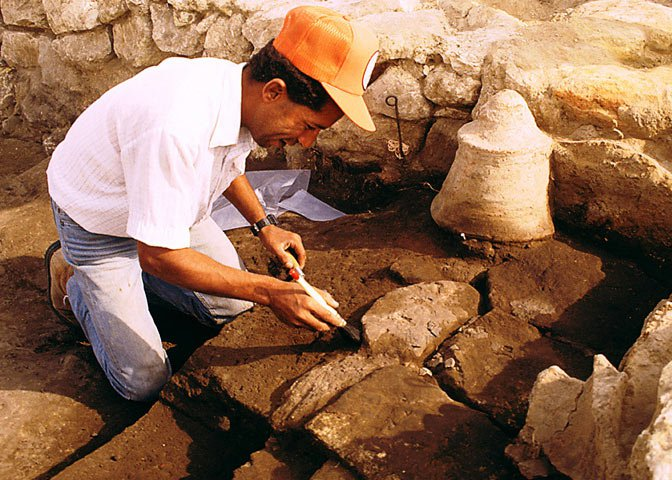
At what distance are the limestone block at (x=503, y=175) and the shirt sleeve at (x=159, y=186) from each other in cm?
150

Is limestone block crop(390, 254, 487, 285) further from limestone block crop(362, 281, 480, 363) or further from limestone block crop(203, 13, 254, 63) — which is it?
limestone block crop(203, 13, 254, 63)

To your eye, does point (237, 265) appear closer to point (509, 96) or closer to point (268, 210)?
point (268, 210)

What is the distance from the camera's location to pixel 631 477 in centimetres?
155

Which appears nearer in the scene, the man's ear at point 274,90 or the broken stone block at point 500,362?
the man's ear at point 274,90

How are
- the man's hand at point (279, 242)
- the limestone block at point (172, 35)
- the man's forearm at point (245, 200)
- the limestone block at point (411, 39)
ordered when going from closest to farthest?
the man's hand at point (279, 242) → the man's forearm at point (245, 200) → the limestone block at point (411, 39) → the limestone block at point (172, 35)

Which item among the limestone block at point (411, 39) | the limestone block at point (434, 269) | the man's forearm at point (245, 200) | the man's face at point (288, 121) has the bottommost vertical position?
the limestone block at point (434, 269)

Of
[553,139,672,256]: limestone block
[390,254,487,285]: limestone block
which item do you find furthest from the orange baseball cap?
[553,139,672,256]: limestone block

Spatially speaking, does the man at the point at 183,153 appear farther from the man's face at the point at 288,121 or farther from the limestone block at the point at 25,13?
the limestone block at the point at 25,13

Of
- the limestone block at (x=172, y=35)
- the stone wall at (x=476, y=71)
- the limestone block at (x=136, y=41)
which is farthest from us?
the limestone block at (x=136, y=41)

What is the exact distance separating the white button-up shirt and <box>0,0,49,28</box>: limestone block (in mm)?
3254

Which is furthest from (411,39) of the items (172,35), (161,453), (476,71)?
(161,453)

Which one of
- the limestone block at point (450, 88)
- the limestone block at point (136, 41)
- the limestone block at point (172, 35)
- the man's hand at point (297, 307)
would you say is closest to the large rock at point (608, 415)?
the man's hand at point (297, 307)

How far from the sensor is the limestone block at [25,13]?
5.39 meters

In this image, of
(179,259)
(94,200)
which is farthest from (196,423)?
(94,200)
